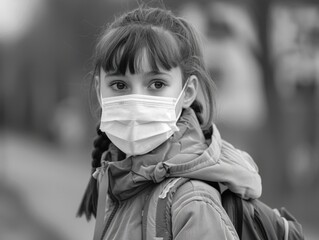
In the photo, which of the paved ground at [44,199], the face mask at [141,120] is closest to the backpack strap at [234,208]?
the face mask at [141,120]

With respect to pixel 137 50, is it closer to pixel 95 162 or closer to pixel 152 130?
pixel 152 130

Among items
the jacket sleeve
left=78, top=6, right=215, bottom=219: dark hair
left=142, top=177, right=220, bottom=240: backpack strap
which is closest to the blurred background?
left=78, top=6, right=215, bottom=219: dark hair

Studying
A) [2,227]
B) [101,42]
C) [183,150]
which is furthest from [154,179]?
[2,227]

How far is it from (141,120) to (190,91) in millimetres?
298

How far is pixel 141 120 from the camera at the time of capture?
8.88 ft

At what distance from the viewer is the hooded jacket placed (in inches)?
93.0

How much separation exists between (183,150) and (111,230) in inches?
16.5

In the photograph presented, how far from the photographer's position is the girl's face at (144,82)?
8.70 feet

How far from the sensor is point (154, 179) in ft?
8.30

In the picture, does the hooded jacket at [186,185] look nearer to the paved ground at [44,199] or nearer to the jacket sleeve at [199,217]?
the jacket sleeve at [199,217]

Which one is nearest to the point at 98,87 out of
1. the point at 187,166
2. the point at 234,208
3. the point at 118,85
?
the point at 118,85

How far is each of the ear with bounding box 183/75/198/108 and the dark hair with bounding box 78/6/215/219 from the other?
0.03 meters

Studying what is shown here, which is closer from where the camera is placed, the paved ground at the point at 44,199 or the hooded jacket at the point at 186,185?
the hooded jacket at the point at 186,185

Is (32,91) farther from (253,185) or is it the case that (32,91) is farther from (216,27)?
(253,185)
